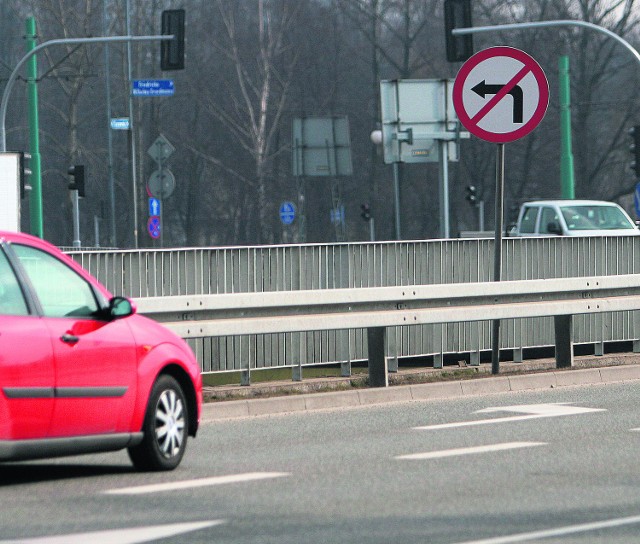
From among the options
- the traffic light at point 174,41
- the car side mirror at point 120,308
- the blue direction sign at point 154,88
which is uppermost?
the traffic light at point 174,41

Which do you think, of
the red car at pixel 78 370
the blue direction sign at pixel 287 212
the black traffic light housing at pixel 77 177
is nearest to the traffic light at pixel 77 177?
the black traffic light housing at pixel 77 177

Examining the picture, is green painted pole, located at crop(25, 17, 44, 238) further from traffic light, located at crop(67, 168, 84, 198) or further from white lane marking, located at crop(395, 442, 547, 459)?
white lane marking, located at crop(395, 442, 547, 459)

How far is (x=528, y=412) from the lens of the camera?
488 inches

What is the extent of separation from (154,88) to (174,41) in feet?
19.3

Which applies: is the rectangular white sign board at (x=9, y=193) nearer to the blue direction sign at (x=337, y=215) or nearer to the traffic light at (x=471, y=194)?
the blue direction sign at (x=337, y=215)

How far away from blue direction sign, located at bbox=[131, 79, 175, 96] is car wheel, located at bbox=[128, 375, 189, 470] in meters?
29.2

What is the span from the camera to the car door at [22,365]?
8133mm

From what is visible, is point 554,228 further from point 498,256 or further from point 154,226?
point 154,226

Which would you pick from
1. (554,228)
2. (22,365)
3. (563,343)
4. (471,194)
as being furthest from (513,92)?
(471,194)

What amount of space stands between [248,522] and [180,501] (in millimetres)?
795

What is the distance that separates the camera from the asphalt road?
22.9 feet

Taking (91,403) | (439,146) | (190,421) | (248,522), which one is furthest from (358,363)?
(439,146)

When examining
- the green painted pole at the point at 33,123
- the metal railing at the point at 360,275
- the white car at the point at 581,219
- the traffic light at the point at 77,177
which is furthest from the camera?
the traffic light at the point at 77,177

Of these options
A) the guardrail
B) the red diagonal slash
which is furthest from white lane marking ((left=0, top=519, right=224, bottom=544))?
the red diagonal slash
